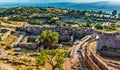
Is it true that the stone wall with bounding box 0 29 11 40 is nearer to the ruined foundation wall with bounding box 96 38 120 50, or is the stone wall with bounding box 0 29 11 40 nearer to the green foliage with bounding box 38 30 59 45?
the green foliage with bounding box 38 30 59 45

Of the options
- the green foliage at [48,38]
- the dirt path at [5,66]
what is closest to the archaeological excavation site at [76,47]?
the green foliage at [48,38]

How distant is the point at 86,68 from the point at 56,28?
36.9 meters

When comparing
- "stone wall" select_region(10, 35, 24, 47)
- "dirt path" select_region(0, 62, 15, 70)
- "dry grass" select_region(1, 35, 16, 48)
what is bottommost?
"dry grass" select_region(1, 35, 16, 48)

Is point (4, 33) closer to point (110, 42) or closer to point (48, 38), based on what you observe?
point (48, 38)

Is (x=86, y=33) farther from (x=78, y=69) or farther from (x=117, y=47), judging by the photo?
(x=78, y=69)

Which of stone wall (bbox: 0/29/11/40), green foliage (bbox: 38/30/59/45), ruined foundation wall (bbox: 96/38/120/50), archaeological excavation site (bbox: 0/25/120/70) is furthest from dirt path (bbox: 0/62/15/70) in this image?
ruined foundation wall (bbox: 96/38/120/50)

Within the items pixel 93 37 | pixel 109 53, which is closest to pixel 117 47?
pixel 109 53

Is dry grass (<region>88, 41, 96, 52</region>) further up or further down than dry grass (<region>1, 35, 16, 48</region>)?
further up

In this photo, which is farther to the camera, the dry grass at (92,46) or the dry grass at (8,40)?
the dry grass at (8,40)

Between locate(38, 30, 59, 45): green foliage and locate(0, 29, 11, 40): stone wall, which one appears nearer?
locate(38, 30, 59, 45): green foliage

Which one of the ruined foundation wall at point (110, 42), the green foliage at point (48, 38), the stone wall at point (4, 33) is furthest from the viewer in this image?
the stone wall at point (4, 33)

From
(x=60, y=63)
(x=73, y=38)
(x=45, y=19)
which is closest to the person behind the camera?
(x=60, y=63)

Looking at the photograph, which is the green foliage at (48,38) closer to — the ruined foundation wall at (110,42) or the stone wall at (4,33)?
the ruined foundation wall at (110,42)

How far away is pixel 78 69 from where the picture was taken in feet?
170
